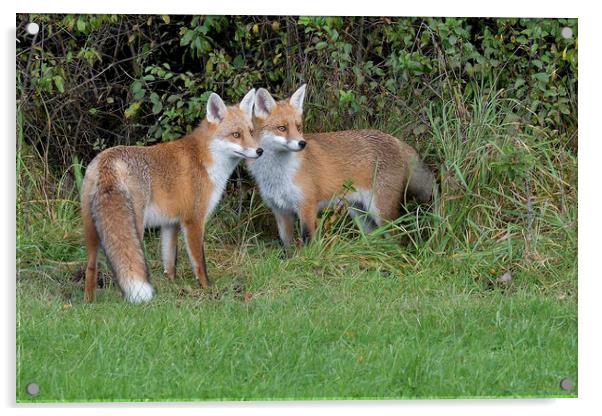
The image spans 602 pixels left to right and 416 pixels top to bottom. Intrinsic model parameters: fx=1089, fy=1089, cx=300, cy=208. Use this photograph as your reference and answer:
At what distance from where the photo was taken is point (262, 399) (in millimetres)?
5168

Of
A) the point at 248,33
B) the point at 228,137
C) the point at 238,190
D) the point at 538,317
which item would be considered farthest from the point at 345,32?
the point at 538,317

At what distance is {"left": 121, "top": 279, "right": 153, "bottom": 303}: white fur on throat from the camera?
19.3ft

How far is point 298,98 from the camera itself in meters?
6.73

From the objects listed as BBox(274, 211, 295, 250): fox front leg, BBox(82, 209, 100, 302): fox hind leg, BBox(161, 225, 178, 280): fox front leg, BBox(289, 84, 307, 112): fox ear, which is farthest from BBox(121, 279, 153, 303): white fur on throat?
BBox(289, 84, 307, 112): fox ear

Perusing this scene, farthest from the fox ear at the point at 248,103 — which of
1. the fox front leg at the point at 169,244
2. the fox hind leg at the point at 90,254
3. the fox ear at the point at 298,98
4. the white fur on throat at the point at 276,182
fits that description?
the fox hind leg at the point at 90,254

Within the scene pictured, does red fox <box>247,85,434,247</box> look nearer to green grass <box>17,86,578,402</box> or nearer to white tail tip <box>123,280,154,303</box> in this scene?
green grass <box>17,86,578,402</box>

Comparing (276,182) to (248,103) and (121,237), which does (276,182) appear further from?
(121,237)

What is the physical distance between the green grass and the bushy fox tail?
0.12 m

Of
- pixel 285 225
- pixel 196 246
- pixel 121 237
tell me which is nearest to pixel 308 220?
pixel 285 225

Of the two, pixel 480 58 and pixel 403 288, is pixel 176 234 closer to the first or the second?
pixel 403 288

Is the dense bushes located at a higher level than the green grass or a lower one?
higher

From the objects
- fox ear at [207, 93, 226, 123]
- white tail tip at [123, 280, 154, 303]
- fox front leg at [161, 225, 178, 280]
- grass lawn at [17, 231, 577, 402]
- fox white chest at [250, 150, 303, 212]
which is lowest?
grass lawn at [17, 231, 577, 402]

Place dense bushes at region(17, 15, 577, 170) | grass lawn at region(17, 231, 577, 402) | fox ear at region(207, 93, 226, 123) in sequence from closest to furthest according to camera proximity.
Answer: grass lawn at region(17, 231, 577, 402), dense bushes at region(17, 15, 577, 170), fox ear at region(207, 93, 226, 123)

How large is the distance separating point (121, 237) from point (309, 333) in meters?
1.22
